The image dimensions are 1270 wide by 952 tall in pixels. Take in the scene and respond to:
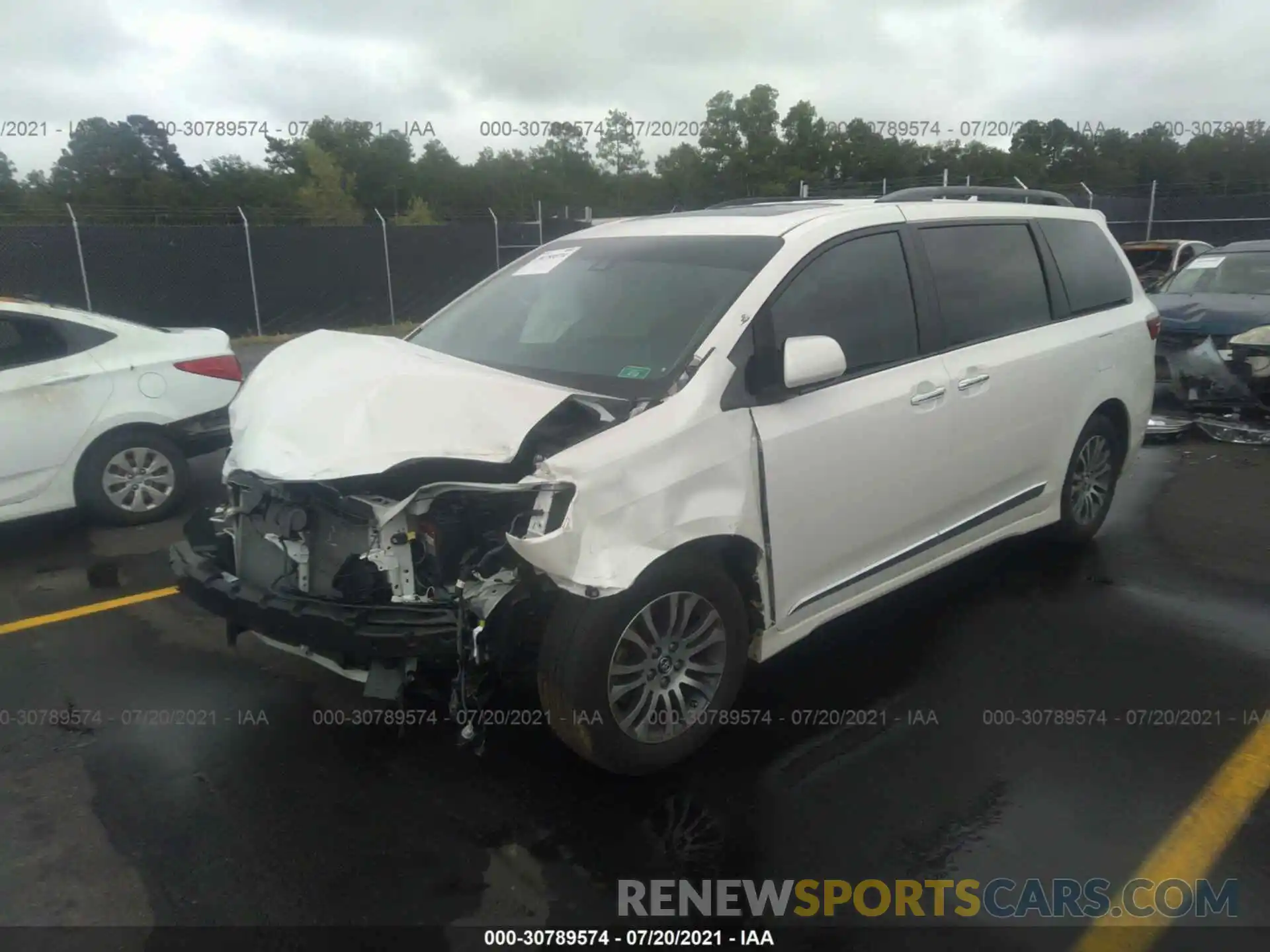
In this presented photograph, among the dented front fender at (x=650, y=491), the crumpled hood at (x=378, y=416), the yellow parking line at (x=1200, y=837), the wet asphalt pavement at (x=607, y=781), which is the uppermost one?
the crumpled hood at (x=378, y=416)

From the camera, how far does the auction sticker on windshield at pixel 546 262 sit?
441cm

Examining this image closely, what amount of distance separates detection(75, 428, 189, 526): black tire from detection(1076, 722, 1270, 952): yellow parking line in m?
5.83

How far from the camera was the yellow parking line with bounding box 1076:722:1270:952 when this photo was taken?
262 centimetres

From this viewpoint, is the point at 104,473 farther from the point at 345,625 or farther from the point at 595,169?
the point at 595,169

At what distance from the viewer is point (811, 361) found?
3.30m

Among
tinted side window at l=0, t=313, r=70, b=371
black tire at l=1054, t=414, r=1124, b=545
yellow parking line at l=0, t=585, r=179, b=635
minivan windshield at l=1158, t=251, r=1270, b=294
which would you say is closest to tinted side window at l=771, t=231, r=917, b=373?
black tire at l=1054, t=414, r=1124, b=545

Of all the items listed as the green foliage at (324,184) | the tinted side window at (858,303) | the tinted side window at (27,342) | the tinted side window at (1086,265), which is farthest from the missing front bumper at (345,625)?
the green foliage at (324,184)

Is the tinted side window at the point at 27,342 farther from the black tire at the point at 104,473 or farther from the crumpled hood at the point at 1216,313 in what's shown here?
the crumpled hood at the point at 1216,313

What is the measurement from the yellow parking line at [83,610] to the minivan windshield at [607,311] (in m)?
2.05

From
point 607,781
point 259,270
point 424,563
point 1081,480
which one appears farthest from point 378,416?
point 259,270

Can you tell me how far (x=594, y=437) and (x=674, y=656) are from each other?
84 cm

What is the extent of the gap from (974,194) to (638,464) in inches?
123

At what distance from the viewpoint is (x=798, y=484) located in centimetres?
345

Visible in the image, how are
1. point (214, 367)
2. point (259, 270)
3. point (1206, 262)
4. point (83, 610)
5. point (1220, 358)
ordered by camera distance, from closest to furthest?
point (83, 610) < point (214, 367) < point (1220, 358) < point (1206, 262) < point (259, 270)
